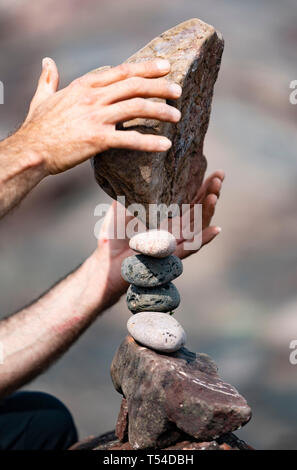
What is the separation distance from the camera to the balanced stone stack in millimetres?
2027

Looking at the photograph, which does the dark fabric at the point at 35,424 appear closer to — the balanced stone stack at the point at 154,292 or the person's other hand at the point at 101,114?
the balanced stone stack at the point at 154,292

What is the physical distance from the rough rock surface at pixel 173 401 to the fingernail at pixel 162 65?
3.43 ft

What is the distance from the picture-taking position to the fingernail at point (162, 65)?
1.96m

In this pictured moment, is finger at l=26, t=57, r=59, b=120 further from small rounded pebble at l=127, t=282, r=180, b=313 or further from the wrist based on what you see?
small rounded pebble at l=127, t=282, r=180, b=313

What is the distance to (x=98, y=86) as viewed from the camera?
6.51 feet

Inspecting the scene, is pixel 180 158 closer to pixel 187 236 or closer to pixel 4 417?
pixel 187 236

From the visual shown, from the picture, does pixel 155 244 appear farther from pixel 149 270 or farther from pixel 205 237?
pixel 205 237

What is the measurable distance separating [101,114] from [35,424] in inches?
73.1

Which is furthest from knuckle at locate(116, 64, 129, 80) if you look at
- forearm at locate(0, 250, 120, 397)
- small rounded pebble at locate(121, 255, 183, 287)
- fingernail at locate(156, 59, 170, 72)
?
forearm at locate(0, 250, 120, 397)

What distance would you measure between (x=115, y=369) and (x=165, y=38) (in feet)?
4.42

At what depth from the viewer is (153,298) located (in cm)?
215

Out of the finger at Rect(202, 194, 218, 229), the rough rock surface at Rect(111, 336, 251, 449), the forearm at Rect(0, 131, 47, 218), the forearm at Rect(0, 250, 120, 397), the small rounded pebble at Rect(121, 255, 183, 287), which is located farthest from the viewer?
the forearm at Rect(0, 250, 120, 397)

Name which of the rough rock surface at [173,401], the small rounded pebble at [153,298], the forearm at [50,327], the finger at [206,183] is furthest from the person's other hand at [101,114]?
the forearm at [50,327]

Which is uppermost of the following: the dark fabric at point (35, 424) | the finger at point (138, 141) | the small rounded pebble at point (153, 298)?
the finger at point (138, 141)
